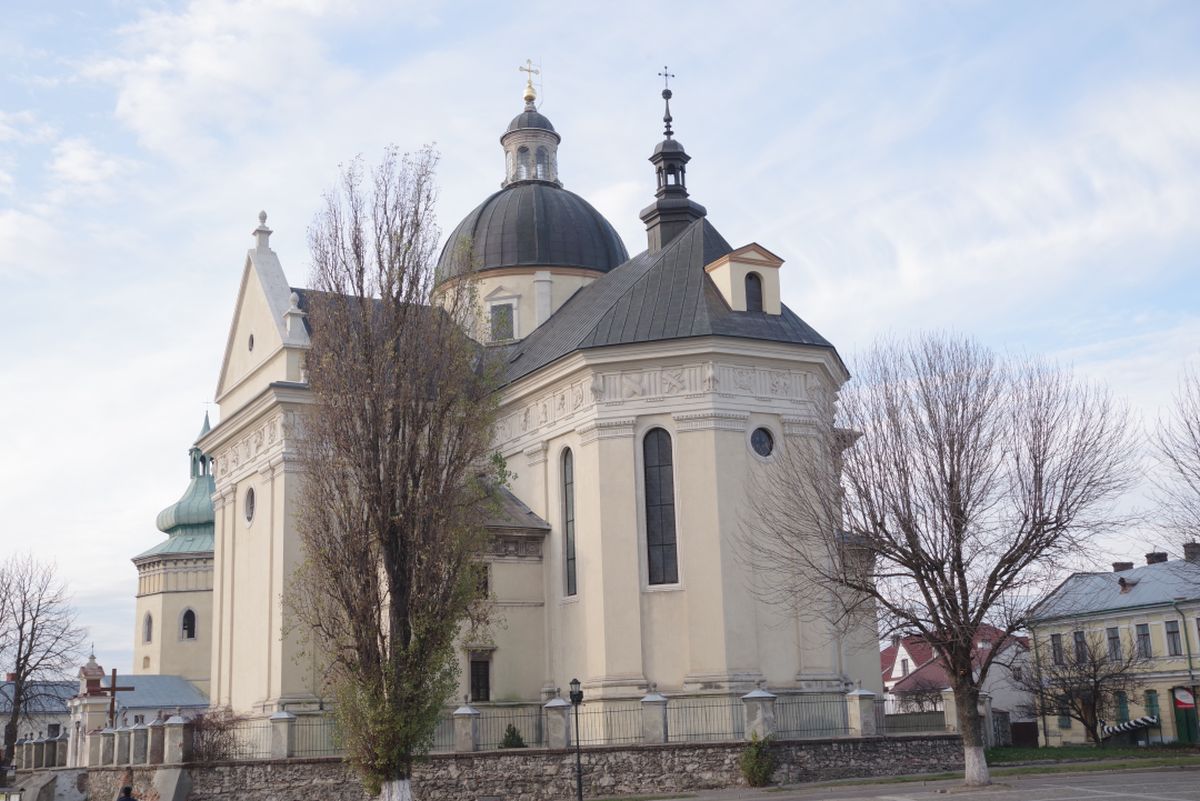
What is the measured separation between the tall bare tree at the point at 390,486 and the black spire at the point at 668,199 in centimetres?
1443

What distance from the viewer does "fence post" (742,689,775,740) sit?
24.8m

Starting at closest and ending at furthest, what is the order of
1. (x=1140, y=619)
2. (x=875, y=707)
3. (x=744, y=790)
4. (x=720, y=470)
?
(x=744, y=790), (x=875, y=707), (x=720, y=470), (x=1140, y=619)

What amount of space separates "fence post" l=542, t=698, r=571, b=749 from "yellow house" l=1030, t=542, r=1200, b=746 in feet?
80.1

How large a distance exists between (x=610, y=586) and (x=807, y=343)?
25.0ft

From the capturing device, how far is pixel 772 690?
28.4 metres

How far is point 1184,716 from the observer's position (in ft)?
150

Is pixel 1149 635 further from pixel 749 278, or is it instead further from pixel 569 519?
pixel 569 519

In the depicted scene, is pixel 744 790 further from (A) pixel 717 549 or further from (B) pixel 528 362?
(B) pixel 528 362

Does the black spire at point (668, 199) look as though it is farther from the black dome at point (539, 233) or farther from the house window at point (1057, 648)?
the house window at point (1057, 648)

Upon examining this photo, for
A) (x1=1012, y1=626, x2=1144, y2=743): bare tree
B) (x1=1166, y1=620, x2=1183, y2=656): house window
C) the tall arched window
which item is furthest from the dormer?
(x1=1166, y1=620, x2=1183, y2=656): house window

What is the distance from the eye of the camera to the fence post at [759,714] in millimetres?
24781

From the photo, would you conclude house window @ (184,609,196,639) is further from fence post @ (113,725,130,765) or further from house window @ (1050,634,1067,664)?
house window @ (1050,634,1067,664)

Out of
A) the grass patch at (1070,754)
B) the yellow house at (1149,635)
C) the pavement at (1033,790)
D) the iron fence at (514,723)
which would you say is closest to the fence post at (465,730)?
the iron fence at (514,723)

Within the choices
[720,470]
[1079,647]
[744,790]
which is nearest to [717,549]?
[720,470]
